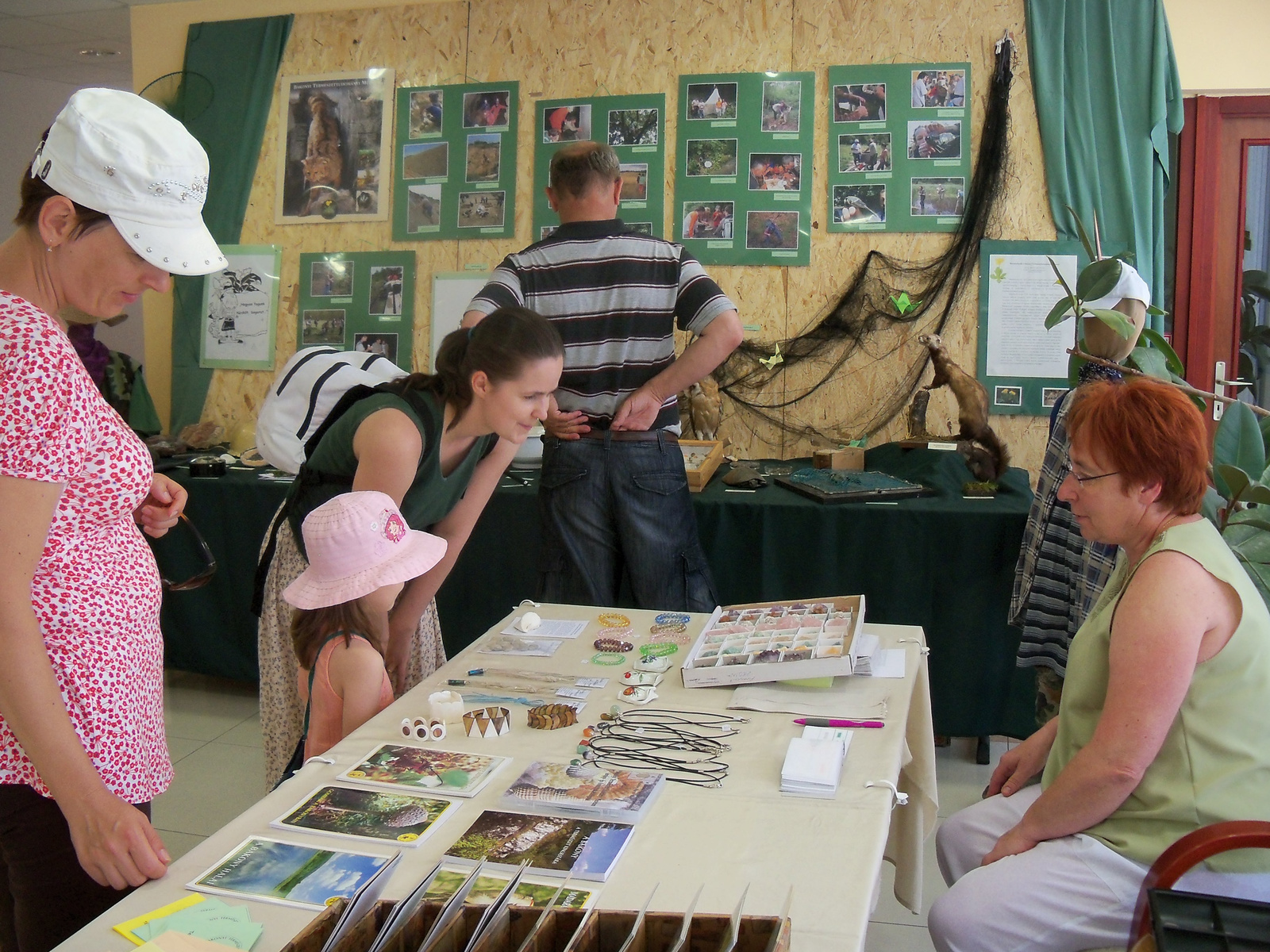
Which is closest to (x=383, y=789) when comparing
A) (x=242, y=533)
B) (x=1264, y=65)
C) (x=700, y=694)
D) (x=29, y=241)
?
(x=700, y=694)

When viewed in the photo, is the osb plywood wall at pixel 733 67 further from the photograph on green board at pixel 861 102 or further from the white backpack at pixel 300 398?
the white backpack at pixel 300 398

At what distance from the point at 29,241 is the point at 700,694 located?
1.27m

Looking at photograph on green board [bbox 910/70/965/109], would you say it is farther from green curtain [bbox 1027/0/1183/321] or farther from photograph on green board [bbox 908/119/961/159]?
green curtain [bbox 1027/0/1183/321]

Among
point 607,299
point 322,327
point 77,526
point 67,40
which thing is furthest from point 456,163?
point 77,526

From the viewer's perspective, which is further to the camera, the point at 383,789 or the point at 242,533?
the point at 242,533

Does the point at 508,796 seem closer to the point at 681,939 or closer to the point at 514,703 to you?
the point at 514,703

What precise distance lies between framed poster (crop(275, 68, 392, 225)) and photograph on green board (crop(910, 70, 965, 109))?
7.44 feet

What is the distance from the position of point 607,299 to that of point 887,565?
125 cm

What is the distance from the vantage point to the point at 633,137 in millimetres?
4391

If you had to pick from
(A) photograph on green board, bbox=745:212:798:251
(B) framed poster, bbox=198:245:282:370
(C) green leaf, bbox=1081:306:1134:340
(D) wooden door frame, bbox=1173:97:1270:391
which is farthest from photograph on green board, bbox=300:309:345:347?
(D) wooden door frame, bbox=1173:97:1270:391

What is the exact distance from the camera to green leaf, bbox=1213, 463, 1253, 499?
2.09 m

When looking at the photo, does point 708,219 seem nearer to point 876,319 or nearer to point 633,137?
point 633,137

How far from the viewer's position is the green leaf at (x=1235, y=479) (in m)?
2.09

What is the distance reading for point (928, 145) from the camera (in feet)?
13.5
